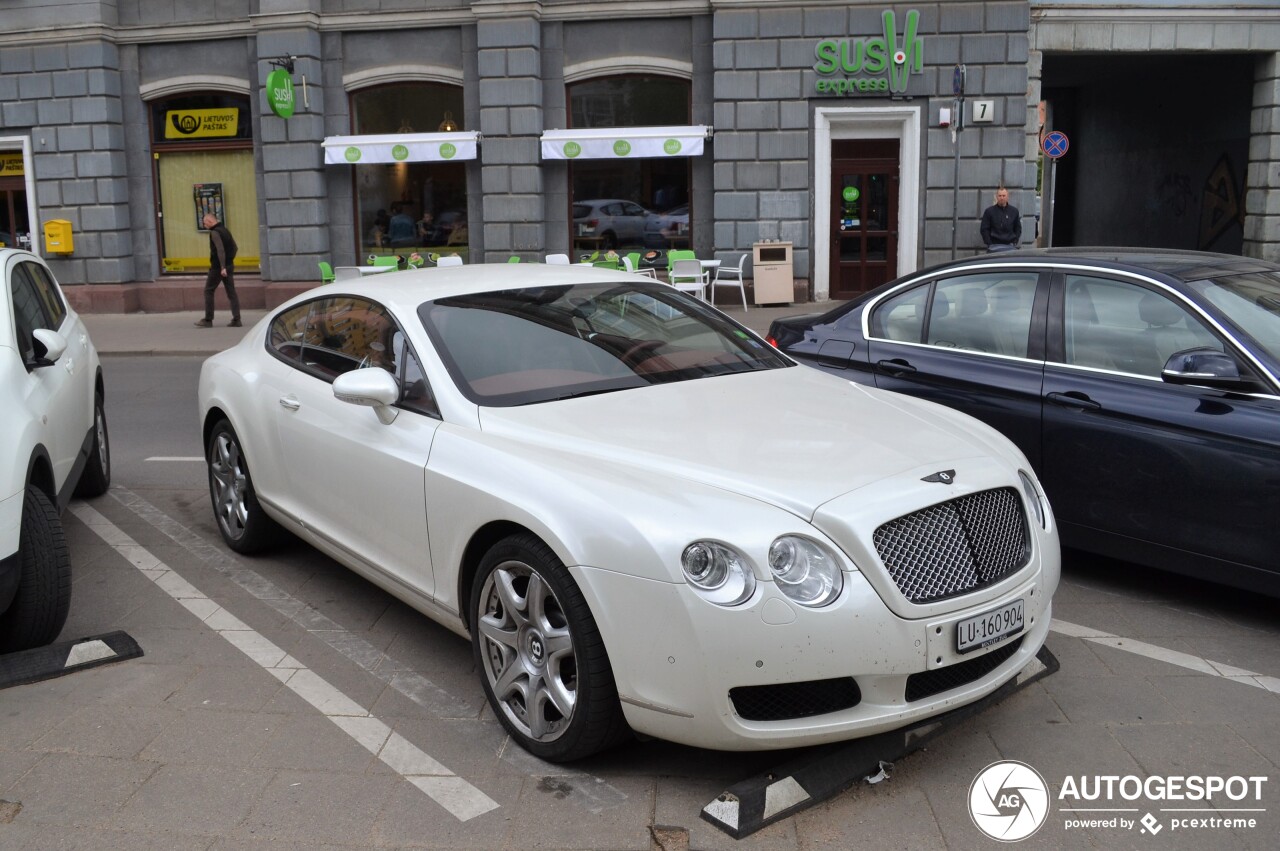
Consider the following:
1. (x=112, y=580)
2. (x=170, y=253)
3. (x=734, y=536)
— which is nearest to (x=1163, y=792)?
(x=734, y=536)

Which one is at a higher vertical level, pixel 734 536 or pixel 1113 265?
pixel 1113 265

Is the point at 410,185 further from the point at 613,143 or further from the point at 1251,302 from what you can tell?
the point at 1251,302

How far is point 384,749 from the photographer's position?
3.90m

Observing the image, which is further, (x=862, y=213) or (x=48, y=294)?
(x=862, y=213)

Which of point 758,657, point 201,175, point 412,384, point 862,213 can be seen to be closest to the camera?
point 758,657

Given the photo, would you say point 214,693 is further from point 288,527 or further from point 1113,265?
point 1113,265

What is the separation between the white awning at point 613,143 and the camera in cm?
1902

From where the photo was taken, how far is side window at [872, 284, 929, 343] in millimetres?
6199

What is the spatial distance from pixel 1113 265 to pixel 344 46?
17.0 m

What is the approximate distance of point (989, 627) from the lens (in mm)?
3557

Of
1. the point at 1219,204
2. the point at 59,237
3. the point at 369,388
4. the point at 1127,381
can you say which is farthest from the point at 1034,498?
the point at 1219,204

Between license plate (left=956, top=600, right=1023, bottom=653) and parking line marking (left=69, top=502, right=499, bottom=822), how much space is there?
1.45 metres

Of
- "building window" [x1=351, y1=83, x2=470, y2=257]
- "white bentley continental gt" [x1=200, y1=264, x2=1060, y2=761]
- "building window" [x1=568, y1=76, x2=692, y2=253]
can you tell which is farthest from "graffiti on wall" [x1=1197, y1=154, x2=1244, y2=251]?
"white bentley continental gt" [x1=200, y1=264, x2=1060, y2=761]

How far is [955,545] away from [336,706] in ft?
7.28
